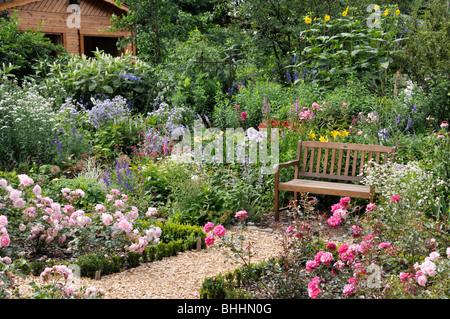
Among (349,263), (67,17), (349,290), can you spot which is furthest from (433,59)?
(67,17)

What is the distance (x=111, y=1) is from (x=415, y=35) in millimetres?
9938

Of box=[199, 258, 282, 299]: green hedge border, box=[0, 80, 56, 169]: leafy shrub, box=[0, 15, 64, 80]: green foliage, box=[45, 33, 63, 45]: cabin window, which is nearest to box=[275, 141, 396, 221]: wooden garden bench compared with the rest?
box=[199, 258, 282, 299]: green hedge border

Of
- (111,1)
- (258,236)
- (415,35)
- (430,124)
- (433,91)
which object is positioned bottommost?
(258,236)

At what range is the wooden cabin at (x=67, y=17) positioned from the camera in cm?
1386

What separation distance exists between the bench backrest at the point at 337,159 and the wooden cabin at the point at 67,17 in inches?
383

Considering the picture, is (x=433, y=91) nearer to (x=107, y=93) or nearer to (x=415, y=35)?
(x=415, y=35)

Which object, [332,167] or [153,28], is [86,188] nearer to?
[332,167]

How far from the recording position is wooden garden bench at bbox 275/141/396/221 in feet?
18.6

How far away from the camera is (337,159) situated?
6.57 meters

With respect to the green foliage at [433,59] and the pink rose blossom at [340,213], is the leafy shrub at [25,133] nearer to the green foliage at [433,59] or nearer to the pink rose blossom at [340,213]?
the pink rose blossom at [340,213]

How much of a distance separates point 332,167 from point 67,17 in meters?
11.6

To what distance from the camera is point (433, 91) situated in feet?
26.6

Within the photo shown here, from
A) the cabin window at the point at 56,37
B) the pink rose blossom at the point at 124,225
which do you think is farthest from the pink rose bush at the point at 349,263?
the cabin window at the point at 56,37
